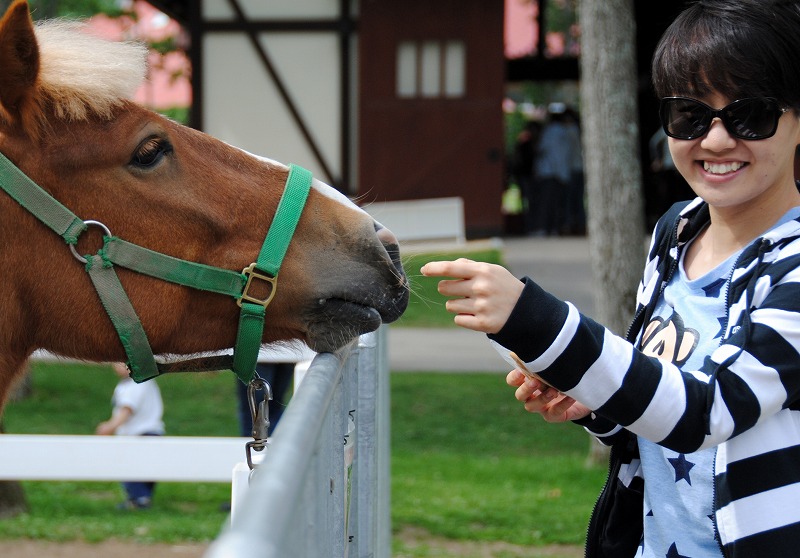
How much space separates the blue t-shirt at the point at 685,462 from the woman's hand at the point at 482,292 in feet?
1.52

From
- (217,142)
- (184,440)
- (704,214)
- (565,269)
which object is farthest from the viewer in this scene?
(565,269)

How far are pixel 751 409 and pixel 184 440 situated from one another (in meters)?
2.85

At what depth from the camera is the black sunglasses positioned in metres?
1.95

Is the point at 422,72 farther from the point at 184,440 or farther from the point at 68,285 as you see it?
the point at 68,285

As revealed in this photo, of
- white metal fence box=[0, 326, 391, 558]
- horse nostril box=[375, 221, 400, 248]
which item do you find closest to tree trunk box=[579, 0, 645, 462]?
white metal fence box=[0, 326, 391, 558]

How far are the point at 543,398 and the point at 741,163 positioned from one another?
0.68 meters

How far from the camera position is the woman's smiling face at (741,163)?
1.97 meters

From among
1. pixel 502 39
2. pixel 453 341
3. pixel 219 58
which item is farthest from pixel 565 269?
pixel 219 58

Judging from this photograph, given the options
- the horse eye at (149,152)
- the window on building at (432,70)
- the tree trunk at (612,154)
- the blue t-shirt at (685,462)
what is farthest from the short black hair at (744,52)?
the window on building at (432,70)

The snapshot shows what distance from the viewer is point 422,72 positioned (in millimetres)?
15297

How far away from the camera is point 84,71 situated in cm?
242

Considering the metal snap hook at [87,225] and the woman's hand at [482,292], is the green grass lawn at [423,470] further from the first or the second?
the woman's hand at [482,292]

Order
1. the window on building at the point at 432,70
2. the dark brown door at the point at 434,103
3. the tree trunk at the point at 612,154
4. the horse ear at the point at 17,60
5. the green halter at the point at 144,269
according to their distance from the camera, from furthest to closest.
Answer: the window on building at the point at 432,70
the dark brown door at the point at 434,103
the tree trunk at the point at 612,154
the green halter at the point at 144,269
the horse ear at the point at 17,60

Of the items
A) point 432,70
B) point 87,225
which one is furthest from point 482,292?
point 432,70
